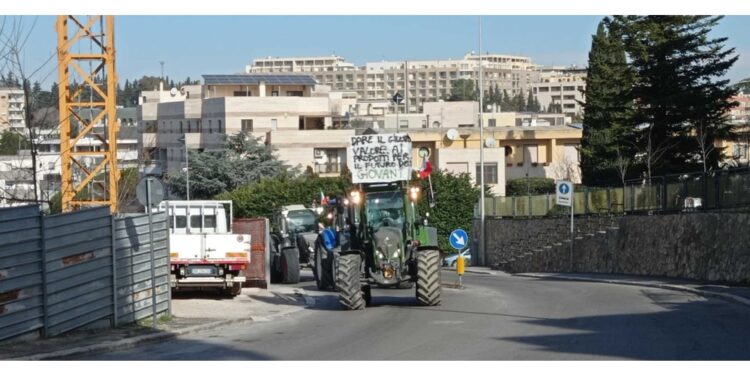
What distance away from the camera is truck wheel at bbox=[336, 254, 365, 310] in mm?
23266

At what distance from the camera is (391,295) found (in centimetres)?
2886

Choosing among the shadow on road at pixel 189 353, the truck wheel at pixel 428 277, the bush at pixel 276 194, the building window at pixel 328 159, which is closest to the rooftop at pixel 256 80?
the building window at pixel 328 159

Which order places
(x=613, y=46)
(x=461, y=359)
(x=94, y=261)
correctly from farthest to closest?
(x=613, y=46) → (x=94, y=261) → (x=461, y=359)

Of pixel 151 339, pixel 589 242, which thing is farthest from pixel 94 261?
pixel 589 242

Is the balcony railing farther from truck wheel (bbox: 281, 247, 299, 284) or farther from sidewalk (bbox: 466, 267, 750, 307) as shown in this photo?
truck wheel (bbox: 281, 247, 299, 284)

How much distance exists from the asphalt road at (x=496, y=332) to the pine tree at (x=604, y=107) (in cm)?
4150

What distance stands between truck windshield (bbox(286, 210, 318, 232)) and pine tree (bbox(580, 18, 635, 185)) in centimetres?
2574

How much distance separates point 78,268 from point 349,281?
6686mm

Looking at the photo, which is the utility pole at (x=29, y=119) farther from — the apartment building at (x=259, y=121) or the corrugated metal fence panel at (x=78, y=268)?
the apartment building at (x=259, y=121)

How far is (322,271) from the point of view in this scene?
30.8 meters

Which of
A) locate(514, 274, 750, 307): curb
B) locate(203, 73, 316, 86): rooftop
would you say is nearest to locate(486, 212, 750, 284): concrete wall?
locate(514, 274, 750, 307): curb

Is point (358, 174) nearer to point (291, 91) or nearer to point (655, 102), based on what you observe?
point (655, 102)

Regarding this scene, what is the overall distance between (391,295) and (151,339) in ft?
38.7

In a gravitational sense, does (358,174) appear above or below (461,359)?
above
